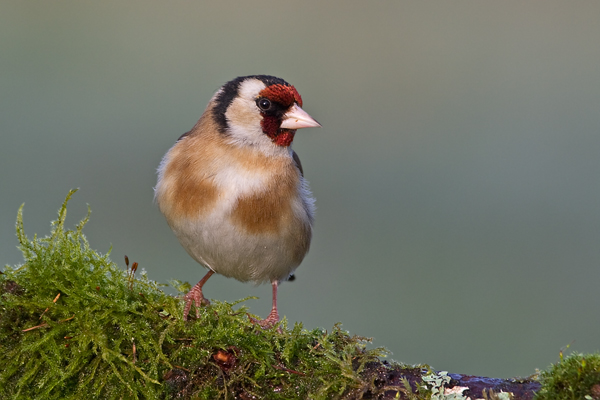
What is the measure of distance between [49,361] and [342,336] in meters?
1.25

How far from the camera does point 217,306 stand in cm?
268

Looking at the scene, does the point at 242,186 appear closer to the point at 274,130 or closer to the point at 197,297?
the point at 274,130

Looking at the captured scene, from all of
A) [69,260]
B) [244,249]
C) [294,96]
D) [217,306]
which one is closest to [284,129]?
[294,96]

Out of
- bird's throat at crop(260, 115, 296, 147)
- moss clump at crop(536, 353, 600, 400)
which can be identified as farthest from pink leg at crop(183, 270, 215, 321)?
moss clump at crop(536, 353, 600, 400)

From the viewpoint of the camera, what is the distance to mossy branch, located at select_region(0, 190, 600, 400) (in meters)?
2.27

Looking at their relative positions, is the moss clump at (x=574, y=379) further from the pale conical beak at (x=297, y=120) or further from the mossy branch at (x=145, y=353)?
the pale conical beak at (x=297, y=120)

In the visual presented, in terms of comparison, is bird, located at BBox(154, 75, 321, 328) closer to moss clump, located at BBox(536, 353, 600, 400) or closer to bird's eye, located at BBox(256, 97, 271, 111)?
bird's eye, located at BBox(256, 97, 271, 111)

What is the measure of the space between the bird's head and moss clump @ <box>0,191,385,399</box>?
1444 mm

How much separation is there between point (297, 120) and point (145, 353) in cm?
184

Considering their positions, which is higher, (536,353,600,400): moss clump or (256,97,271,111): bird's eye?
(256,97,271,111): bird's eye

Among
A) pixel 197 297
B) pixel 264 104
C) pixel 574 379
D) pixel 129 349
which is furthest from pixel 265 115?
pixel 574 379

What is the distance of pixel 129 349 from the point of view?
7.77 ft

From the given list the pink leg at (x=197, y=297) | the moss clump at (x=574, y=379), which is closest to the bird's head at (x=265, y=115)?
the pink leg at (x=197, y=297)

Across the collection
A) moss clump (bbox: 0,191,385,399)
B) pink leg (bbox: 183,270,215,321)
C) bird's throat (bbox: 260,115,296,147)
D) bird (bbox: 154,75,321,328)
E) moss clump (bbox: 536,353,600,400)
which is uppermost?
bird's throat (bbox: 260,115,296,147)
